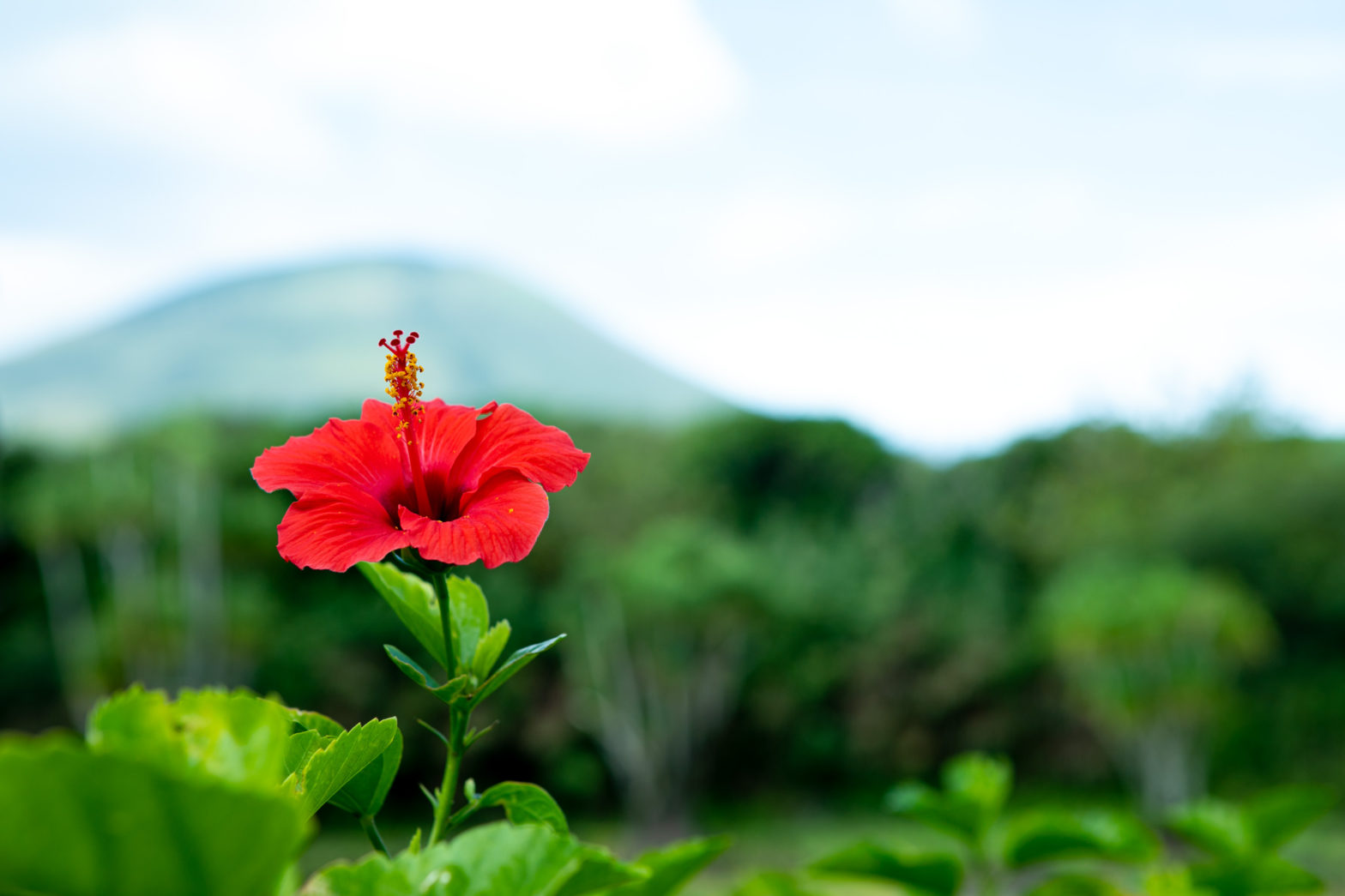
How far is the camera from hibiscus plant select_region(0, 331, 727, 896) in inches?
9.6

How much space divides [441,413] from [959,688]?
1165cm

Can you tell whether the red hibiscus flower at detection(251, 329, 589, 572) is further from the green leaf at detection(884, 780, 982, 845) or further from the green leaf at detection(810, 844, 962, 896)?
the green leaf at detection(884, 780, 982, 845)

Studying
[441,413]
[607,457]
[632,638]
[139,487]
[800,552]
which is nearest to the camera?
[441,413]

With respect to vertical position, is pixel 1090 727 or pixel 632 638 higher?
pixel 632 638

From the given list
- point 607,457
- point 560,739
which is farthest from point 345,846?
point 607,457

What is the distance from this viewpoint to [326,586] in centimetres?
1164

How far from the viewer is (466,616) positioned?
1.46 ft

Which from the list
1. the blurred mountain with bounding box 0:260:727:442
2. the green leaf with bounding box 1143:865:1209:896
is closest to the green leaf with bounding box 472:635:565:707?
the green leaf with bounding box 1143:865:1209:896

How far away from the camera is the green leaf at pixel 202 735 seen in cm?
26

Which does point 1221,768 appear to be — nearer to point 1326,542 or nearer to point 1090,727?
point 1090,727

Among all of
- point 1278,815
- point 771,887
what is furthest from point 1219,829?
point 771,887

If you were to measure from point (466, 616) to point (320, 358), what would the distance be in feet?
65.1

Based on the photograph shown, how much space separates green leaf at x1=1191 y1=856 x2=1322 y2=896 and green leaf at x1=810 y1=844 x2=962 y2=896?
0.24 metres

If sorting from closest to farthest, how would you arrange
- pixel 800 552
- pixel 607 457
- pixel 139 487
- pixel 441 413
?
pixel 441 413
pixel 139 487
pixel 800 552
pixel 607 457
